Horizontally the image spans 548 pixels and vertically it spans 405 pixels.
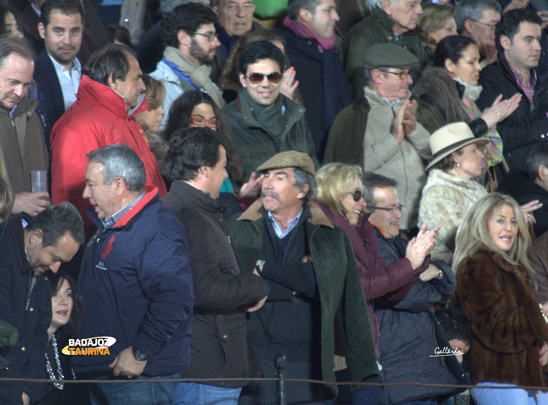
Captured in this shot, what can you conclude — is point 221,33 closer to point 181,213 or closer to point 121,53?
point 121,53

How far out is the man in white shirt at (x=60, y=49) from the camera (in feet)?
22.2

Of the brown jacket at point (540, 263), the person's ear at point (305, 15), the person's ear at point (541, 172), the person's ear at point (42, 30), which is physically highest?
the person's ear at point (42, 30)

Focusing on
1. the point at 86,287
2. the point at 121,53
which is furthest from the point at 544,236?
the point at 86,287

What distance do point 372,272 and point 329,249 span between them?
55cm

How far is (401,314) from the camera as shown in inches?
242

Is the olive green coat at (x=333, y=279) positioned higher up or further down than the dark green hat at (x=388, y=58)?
further down

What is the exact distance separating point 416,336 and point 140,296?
223cm

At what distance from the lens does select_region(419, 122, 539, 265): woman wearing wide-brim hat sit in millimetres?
7137

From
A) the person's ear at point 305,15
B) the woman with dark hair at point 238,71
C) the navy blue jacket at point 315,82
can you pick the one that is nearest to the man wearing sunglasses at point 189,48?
the woman with dark hair at point 238,71

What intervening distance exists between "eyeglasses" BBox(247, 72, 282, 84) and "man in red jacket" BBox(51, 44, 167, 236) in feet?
3.77

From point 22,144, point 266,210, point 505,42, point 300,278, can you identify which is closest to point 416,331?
point 300,278

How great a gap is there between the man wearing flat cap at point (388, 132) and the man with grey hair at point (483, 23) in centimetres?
241

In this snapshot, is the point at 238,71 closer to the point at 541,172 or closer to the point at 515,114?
the point at 541,172

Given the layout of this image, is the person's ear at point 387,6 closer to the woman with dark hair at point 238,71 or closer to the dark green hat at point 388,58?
the dark green hat at point 388,58
